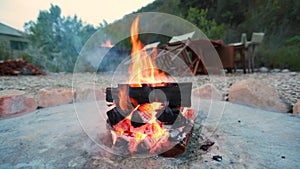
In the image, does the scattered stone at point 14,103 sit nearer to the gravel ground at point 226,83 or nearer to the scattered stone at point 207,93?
the gravel ground at point 226,83

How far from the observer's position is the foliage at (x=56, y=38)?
8188 mm

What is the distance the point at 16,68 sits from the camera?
21.2 feet

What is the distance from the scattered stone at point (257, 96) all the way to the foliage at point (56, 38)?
7.61 m

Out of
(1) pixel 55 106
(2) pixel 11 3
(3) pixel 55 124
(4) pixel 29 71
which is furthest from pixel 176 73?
(4) pixel 29 71

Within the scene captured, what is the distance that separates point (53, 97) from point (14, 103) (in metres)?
0.41

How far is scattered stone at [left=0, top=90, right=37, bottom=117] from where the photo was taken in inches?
62.6

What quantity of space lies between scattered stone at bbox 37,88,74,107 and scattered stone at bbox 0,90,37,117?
0.14 meters

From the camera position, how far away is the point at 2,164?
799 mm

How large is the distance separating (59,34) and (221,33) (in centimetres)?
778

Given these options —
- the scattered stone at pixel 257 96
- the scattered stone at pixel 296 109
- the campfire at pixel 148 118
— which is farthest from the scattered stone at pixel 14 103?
the scattered stone at pixel 296 109

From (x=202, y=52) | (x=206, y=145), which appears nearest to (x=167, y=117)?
(x=206, y=145)

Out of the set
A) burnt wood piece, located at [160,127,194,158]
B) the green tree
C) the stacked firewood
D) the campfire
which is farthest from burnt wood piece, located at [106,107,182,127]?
the stacked firewood

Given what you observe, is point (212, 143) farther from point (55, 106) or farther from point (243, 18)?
point (243, 18)

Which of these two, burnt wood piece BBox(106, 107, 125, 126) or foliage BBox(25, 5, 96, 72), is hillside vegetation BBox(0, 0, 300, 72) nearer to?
foliage BBox(25, 5, 96, 72)
